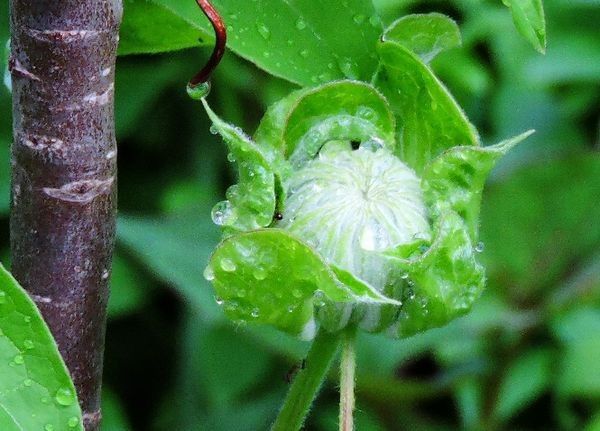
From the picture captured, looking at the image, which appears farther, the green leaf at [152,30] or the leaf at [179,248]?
the leaf at [179,248]

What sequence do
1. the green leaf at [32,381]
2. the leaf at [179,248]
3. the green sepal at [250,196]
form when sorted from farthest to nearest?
1. the leaf at [179,248]
2. the green sepal at [250,196]
3. the green leaf at [32,381]

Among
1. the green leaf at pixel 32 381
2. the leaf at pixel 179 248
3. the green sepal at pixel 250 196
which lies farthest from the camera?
the leaf at pixel 179 248

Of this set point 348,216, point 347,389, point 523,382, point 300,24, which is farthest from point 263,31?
point 523,382

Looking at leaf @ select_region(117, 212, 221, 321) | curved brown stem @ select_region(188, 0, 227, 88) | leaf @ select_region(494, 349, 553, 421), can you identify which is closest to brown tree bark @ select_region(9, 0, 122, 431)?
curved brown stem @ select_region(188, 0, 227, 88)

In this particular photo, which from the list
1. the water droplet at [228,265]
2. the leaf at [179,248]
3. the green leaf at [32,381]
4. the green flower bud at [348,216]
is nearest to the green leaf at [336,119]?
the green flower bud at [348,216]

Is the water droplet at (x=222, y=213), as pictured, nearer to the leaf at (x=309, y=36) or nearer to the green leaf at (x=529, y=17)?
the leaf at (x=309, y=36)

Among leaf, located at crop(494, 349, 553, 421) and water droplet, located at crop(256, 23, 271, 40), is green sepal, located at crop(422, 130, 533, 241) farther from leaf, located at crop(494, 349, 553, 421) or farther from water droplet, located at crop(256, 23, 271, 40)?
leaf, located at crop(494, 349, 553, 421)
